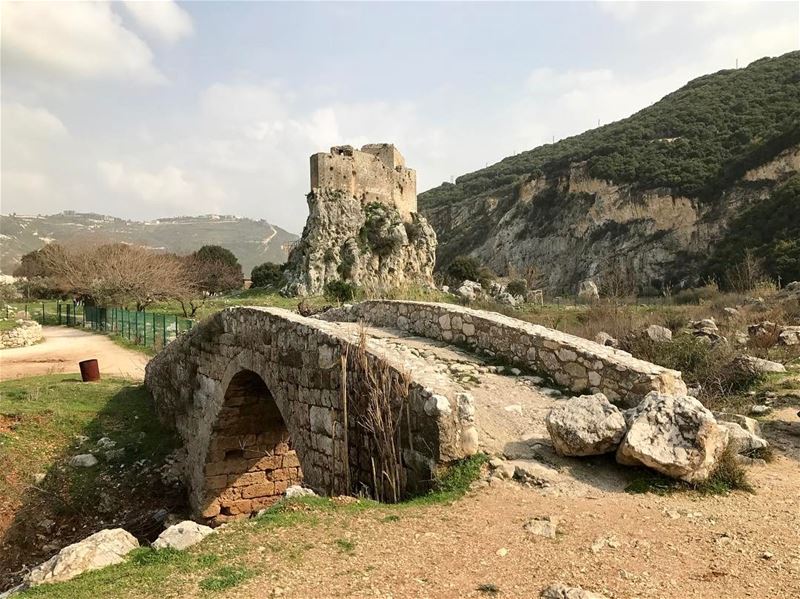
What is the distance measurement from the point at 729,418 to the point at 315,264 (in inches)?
1532

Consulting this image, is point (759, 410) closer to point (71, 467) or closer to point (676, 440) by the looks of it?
point (676, 440)

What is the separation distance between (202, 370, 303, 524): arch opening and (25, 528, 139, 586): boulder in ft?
16.5

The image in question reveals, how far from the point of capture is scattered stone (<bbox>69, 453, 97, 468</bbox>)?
10.8 metres

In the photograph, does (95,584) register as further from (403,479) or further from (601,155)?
(601,155)

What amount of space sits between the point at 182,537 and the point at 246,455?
643cm

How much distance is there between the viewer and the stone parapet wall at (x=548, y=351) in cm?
611

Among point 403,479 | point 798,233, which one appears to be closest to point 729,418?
point 403,479

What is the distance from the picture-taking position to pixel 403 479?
5.46 m

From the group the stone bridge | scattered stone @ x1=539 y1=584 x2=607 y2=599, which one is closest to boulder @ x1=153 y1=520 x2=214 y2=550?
the stone bridge

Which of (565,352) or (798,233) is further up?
(798,233)

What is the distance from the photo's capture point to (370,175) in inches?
1949

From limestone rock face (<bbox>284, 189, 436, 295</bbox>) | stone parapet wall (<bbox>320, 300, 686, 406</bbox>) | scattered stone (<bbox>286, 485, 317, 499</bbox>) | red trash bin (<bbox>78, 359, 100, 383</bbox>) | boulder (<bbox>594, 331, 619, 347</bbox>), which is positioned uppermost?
limestone rock face (<bbox>284, 189, 436, 295</bbox>)

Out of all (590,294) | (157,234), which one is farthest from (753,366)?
(157,234)

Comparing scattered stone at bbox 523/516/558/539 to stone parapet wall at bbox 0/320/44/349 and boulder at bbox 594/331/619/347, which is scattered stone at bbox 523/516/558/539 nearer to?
boulder at bbox 594/331/619/347
